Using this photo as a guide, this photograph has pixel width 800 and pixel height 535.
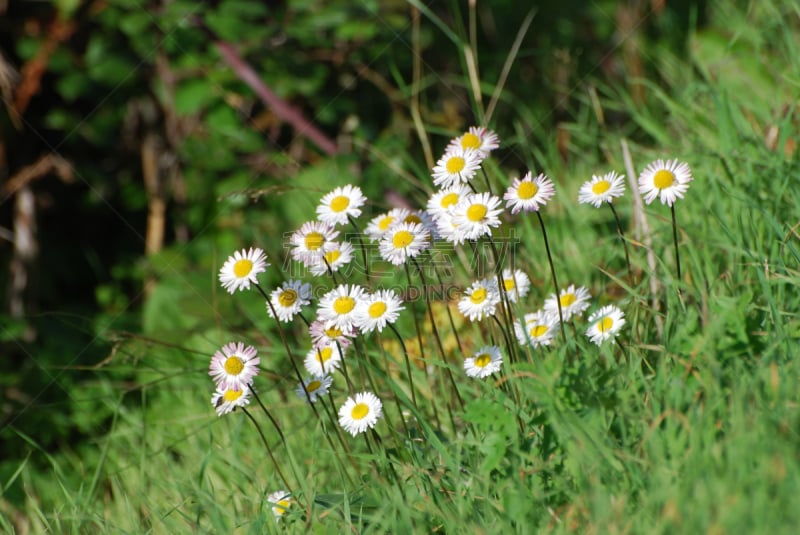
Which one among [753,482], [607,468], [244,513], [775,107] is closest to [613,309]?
[607,468]

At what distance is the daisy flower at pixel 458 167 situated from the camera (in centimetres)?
149

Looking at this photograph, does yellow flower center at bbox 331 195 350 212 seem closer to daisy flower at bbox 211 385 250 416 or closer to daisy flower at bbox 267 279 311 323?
daisy flower at bbox 267 279 311 323

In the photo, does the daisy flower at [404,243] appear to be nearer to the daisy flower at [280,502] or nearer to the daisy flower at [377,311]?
the daisy flower at [377,311]

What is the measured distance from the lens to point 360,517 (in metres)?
1.28

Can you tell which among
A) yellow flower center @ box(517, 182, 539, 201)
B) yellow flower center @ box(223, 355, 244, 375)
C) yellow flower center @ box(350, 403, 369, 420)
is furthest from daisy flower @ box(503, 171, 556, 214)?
yellow flower center @ box(223, 355, 244, 375)

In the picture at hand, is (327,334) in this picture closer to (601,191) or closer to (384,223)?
(384,223)

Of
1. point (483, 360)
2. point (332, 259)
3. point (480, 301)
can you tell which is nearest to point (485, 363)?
point (483, 360)

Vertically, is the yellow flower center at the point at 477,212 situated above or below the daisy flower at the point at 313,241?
below

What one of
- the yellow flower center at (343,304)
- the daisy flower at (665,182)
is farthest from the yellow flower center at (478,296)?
the daisy flower at (665,182)

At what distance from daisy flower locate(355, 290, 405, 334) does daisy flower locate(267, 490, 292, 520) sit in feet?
0.99

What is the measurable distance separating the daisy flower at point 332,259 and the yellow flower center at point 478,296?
23 cm

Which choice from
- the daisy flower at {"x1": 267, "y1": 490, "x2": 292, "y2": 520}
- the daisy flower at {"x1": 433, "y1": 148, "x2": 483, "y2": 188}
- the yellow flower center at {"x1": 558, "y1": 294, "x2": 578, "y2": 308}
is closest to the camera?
the daisy flower at {"x1": 267, "y1": 490, "x2": 292, "y2": 520}

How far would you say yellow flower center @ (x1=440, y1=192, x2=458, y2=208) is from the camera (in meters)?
1.49

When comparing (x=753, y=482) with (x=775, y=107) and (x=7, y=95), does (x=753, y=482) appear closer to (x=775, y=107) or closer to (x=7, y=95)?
(x=775, y=107)
